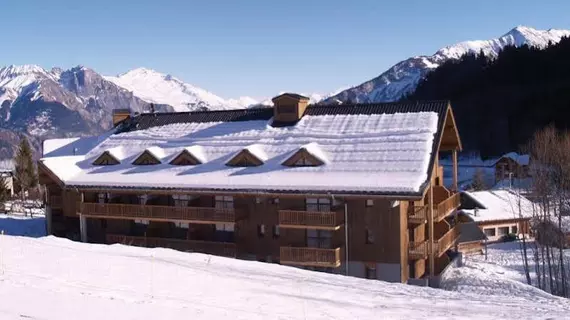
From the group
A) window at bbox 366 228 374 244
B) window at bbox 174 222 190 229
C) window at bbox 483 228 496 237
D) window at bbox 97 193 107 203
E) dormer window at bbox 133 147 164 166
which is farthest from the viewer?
→ window at bbox 483 228 496 237

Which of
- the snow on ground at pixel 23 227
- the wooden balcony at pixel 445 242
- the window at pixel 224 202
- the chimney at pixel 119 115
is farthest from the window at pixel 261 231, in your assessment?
the chimney at pixel 119 115

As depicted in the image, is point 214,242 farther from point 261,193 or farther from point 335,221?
point 335,221

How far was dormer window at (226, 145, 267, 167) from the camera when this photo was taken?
31695 mm

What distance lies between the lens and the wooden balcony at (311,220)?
27.7 meters

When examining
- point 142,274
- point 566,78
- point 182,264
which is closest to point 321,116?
point 182,264

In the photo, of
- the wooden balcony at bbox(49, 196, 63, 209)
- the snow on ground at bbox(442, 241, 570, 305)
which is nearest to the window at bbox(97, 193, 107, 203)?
the wooden balcony at bbox(49, 196, 63, 209)

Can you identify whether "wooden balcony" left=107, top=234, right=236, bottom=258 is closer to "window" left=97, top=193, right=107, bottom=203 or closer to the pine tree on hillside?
"window" left=97, top=193, right=107, bottom=203

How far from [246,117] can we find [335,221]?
479 inches

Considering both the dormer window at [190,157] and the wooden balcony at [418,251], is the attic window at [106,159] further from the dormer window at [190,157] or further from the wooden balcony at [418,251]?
the wooden balcony at [418,251]

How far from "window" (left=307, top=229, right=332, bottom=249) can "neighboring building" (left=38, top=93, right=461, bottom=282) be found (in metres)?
0.05

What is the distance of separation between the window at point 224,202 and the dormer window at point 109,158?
8030 mm

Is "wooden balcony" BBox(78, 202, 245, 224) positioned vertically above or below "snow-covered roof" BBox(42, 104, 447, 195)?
below

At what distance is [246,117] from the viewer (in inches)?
1464

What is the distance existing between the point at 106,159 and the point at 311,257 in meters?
15.8
